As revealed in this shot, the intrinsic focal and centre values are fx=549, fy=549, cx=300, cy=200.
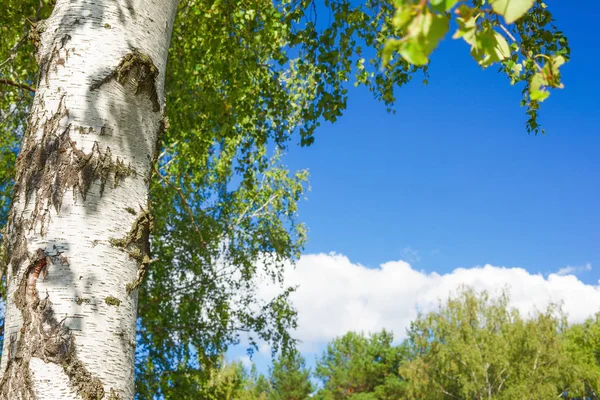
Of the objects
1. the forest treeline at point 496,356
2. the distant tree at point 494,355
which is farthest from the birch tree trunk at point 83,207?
the distant tree at point 494,355

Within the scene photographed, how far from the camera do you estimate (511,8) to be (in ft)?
3.64

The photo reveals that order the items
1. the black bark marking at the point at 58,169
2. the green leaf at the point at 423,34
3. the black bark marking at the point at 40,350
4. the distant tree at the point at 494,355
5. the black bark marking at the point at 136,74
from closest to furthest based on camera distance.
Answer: the green leaf at the point at 423,34 < the black bark marking at the point at 40,350 < the black bark marking at the point at 58,169 < the black bark marking at the point at 136,74 < the distant tree at the point at 494,355

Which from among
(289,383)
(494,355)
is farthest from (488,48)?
(289,383)

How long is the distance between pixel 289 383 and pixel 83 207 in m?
43.0

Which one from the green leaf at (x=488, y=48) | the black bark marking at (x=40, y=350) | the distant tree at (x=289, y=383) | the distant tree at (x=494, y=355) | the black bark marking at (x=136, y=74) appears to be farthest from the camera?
the distant tree at (x=289, y=383)

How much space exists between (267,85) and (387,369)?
3976cm

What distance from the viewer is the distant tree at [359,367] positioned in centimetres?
4278

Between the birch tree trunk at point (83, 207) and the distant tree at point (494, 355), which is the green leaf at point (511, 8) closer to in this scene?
the birch tree trunk at point (83, 207)

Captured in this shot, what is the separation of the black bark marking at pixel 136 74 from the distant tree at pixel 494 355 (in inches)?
1132

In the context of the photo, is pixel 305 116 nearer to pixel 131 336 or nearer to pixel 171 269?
pixel 131 336

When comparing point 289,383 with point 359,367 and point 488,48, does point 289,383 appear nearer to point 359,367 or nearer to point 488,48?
point 359,367

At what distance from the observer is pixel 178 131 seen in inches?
378

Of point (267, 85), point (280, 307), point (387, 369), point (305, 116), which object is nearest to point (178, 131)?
point (267, 85)

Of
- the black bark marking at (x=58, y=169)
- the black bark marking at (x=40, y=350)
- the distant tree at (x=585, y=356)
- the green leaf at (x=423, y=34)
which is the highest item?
the distant tree at (x=585, y=356)
